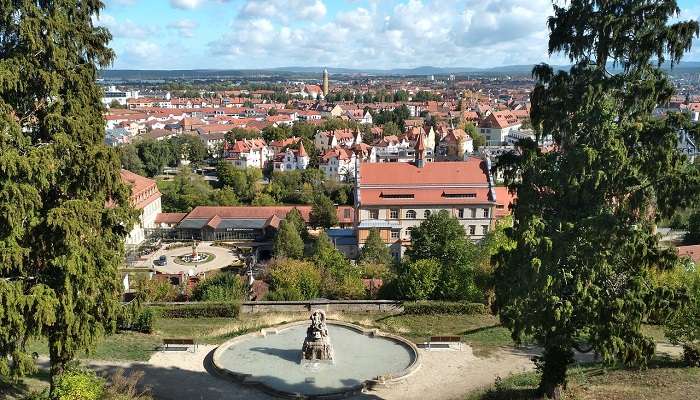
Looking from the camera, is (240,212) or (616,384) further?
(240,212)

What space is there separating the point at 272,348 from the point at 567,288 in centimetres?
1331

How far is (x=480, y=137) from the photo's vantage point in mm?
131250

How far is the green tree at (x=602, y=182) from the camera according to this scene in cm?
1298

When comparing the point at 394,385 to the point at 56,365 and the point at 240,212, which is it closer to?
the point at 56,365

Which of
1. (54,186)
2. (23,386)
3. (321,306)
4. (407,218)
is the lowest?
(321,306)

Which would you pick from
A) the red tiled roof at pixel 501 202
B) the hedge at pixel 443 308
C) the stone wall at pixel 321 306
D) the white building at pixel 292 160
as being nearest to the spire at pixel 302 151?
the white building at pixel 292 160

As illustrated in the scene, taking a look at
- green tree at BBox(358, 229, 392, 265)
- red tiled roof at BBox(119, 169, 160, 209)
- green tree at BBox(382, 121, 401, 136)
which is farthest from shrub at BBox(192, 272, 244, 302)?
green tree at BBox(382, 121, 401, 136)

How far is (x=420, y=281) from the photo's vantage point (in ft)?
94.1

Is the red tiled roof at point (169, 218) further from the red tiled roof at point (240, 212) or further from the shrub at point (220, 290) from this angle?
the shrub at point (220, 290)

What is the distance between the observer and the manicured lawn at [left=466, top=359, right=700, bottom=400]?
658 inches

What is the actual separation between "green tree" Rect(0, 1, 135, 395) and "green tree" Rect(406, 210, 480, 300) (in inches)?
688

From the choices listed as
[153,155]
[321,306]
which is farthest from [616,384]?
[153,155]

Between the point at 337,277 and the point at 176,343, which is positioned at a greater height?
the point at 337,277

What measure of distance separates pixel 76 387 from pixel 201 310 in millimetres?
12624
